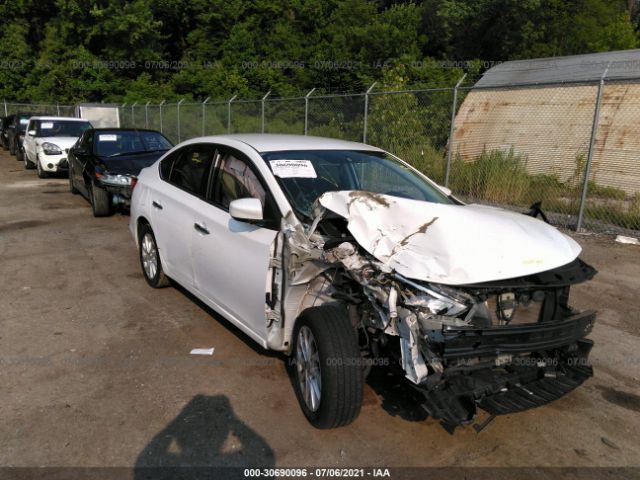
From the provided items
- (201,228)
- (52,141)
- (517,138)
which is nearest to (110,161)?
(201,228)

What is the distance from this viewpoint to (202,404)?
135 inches

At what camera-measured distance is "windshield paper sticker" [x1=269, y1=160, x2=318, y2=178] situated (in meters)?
3.84

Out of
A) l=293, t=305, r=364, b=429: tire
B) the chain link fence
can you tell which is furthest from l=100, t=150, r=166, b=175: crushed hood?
l=293, t=305, r=364, b=429: tire

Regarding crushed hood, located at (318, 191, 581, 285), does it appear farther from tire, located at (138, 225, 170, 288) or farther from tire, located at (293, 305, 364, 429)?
tire, located at (138, 225, 170, 288)

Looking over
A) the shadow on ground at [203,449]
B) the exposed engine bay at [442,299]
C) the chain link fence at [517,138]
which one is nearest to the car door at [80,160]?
the chain link fence at [517,138]

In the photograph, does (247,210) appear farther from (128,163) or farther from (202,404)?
(128,163)

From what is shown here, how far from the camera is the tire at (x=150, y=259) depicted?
17.6 ft

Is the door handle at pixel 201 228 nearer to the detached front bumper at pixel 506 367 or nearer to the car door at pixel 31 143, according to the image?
the detached front bumper at pixel 506 367

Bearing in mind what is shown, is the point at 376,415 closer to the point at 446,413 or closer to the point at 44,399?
the point at 446,413

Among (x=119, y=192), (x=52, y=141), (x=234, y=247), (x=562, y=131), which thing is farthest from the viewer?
(x=52, y=141)

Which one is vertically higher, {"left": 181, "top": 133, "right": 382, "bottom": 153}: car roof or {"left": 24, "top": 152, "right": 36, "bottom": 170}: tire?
{"left": 181, "top": 133, "right": 382, "bottom": 153}: car roof

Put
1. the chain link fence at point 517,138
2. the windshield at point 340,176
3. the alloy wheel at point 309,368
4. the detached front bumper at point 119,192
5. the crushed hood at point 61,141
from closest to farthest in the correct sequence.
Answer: the alloy wheel at point 309,368 < the windshield at point 340,176 < the detached front bumper at point 119,192 < the chain link fence at point 517,138 < the crushed hood at point 61,141

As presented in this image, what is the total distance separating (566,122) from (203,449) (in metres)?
11.2

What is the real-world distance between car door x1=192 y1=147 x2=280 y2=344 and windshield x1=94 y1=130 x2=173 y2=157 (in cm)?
638
